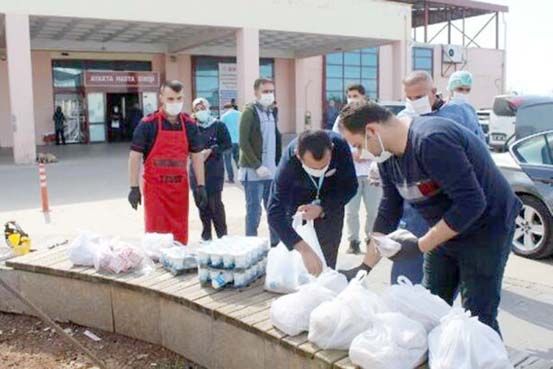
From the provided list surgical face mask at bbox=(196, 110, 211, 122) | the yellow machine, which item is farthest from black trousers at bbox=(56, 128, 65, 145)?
the yellow machine

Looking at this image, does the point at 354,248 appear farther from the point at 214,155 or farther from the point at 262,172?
the point at 214,155

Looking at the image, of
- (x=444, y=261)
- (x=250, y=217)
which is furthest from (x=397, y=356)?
(x=250, y=217)

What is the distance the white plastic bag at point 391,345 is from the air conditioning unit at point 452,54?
30.7 metres

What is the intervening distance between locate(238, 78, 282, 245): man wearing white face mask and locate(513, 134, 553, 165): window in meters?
2.39

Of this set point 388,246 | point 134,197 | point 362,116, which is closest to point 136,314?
point 134,197

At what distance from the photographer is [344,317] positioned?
260 cm

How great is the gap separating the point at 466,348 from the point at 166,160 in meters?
3.16

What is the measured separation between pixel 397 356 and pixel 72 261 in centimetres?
253

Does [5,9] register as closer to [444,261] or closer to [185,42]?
[185,42]

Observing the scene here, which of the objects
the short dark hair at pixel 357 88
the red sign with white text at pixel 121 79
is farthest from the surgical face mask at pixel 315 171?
the red sign with white text at pixel 121 79

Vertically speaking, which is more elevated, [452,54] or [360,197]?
[452,54]

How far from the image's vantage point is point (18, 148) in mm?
16484

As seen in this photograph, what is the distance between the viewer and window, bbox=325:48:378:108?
29.1 metres

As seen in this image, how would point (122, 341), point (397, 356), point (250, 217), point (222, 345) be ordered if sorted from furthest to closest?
point (250, 217) < point (122, 341) < point (222, 345) < point (397, 356)
